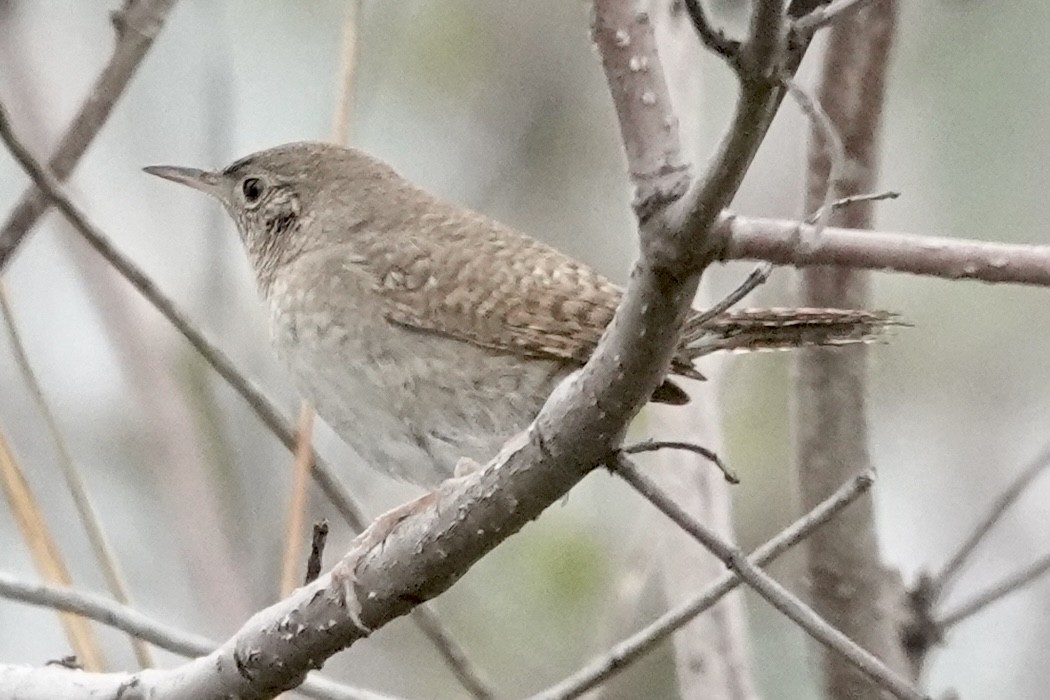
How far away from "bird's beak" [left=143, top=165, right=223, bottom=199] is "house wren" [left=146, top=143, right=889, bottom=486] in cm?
32

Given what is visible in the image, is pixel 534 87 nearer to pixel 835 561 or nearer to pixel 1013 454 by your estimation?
pixel 1013 454

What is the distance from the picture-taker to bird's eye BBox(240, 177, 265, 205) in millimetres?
2805

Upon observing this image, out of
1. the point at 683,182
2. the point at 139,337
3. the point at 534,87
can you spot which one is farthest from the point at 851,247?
the point at 534,87

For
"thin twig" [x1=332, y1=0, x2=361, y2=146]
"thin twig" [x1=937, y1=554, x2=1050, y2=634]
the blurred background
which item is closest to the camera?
"thin twig" [x1=332, y1=0, x2=361, y2=146]

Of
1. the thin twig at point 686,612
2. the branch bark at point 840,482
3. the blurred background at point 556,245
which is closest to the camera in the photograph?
the thin twig at point 686,612

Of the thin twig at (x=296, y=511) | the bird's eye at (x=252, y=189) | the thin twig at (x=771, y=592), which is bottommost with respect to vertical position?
the thin twig at (x=771, y=592)

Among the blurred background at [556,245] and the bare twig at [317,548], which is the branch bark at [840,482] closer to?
the blurred background at [556,245]

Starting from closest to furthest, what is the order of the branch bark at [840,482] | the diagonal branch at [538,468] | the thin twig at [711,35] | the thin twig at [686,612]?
the thin twig at [711,35]
the diagonal branch at [538,468]
the thin twig at [686,612]
the branch bark at [840,482]

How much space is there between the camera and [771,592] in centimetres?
153

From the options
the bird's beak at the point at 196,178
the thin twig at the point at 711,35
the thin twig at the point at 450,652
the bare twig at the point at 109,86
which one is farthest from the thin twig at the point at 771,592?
the bird's beak at the point at 196,178

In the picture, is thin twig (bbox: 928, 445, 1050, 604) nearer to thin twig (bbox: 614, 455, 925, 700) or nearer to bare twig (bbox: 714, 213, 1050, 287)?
thin twig (bbox: 614, 455, 925, 700)

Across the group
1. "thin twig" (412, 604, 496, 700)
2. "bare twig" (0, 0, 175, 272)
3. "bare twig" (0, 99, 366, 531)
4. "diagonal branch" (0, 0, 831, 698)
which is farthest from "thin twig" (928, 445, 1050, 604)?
"bare twig" (0, 0, 175, 272)

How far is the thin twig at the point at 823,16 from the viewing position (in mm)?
1056

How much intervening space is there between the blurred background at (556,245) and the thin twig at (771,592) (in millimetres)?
2030
